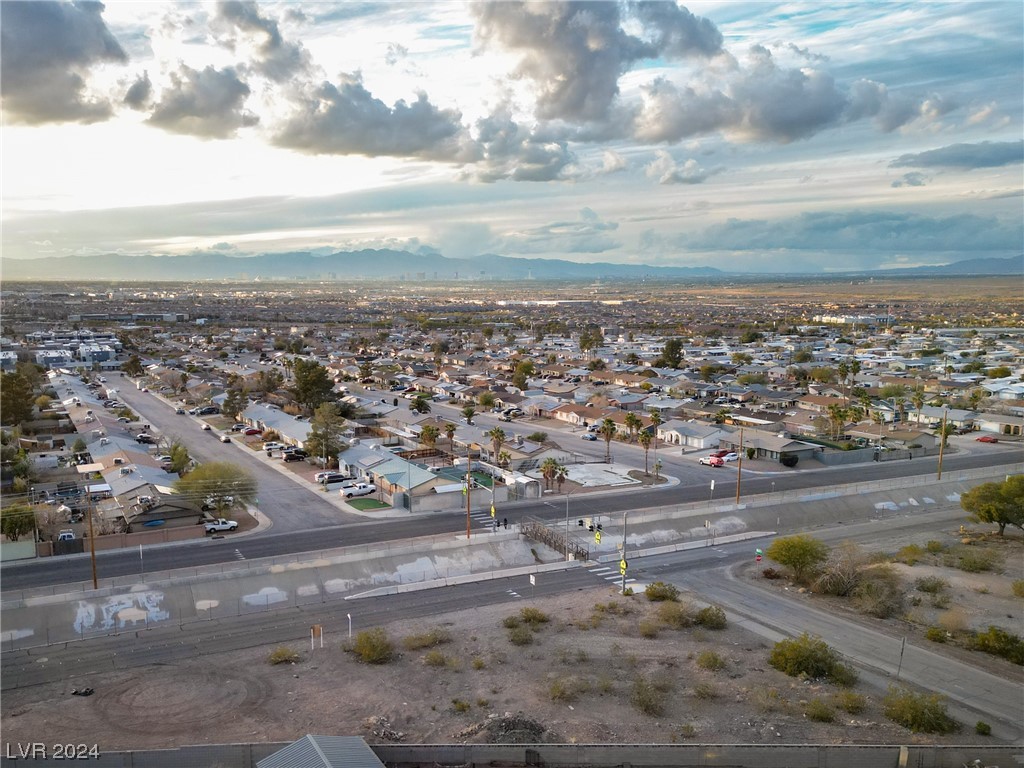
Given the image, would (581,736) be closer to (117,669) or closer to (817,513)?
(117,669)

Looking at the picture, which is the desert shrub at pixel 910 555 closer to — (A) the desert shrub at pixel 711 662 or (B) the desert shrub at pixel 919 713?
(B) the desert shrub at pixel 919 713

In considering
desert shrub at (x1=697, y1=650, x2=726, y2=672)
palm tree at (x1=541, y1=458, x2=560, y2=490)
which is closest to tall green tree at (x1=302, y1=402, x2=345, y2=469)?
palm tree at (x1=541, y1=458, x2=560, y2=490)

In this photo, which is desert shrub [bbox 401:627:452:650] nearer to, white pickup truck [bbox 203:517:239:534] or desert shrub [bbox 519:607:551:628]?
A: desert shrub [bbox 519:607:551:628]

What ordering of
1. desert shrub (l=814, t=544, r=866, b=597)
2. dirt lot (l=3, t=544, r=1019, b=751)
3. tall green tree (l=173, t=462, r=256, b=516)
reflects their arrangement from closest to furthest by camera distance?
1. dirt lot (l=3, t=544, r=1019, b=751)
2. desert shrub (l=814, t=544, r=866, b=597)
3. tall green tree (l=173, t=462, r=256, b=516)

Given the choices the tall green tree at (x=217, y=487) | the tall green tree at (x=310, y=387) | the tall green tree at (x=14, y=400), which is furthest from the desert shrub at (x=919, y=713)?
the tall green tree at (x=14, y=400)

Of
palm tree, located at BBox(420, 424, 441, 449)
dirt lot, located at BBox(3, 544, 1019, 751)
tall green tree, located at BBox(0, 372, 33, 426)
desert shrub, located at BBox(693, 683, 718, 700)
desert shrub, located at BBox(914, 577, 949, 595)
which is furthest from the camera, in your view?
tall green tree, located at BBox(0, 372, 33, 426)

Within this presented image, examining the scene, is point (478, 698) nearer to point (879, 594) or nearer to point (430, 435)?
point (879, 594)

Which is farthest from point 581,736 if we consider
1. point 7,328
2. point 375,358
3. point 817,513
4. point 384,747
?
point 7,328
